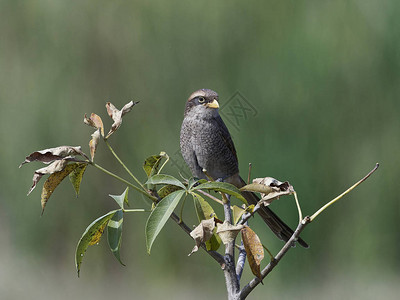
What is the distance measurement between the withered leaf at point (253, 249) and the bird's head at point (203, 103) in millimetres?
565

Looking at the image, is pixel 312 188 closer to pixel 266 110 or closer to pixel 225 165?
pixel 266 110

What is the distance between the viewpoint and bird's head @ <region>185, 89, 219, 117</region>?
3.88 feet

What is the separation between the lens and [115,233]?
68 centimetres

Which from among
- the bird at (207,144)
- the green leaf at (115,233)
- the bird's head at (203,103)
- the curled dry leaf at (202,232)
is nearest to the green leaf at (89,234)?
the green leaf at (115,233)

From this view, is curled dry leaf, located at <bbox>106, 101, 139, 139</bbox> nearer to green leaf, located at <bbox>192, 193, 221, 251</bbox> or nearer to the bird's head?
green leaf, located at <bbox>192, 193, 221, 251</bbox>

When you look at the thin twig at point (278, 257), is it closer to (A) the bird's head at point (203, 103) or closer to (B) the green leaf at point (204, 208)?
(B) the green leaf at point (204, 208)

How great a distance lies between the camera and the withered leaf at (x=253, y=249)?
24.2 inches

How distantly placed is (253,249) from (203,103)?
0.63 m

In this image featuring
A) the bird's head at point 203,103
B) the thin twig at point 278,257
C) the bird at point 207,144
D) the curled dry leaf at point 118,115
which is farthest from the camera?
the bird at point 207,144

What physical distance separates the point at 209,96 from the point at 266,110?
0.98m

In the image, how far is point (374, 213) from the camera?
7.35 ft

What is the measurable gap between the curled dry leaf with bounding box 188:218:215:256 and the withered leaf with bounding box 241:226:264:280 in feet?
0.14

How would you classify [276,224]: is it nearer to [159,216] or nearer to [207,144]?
[207,144]

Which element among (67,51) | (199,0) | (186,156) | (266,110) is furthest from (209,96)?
(67,51)
